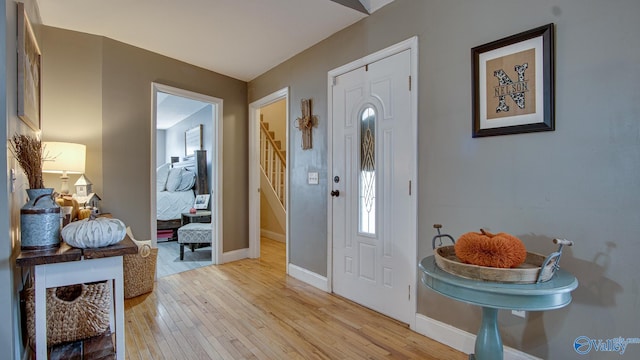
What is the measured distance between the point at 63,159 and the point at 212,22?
171 centimetres

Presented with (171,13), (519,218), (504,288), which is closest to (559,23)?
(519,218)

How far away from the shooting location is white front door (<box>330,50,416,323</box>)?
2340 mm

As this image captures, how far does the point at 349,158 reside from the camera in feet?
9.27

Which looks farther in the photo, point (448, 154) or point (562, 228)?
point (448, 154)

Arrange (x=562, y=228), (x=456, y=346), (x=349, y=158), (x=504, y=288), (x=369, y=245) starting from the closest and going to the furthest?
(x=504, y=288) < (x=562, y=228) < (x=456, y=346) < (x=369, y=245) < (x=349, y=158)

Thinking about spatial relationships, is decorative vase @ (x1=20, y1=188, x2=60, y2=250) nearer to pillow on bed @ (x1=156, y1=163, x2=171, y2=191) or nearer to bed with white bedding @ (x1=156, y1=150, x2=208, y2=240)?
bed with white bedding @ (x1=156, y1=150, x2=208, y2=240)

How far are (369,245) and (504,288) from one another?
1.52 meters

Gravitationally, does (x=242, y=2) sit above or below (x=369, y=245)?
above

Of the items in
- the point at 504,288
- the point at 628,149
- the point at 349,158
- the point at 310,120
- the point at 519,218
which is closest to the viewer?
the point at 504,288

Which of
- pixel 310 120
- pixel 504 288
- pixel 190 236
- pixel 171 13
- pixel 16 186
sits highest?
pixel 171 13

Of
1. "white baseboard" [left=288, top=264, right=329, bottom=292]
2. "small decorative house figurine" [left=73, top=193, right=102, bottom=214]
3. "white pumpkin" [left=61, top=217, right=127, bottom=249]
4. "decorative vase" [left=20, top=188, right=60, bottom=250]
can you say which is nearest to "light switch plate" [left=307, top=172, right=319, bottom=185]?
"white baseboard" [left=288, top=264, right=329, bottom=292]

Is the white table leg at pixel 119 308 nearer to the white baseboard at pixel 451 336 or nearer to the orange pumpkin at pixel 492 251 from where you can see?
the orange pumpkin at pixel 492 251

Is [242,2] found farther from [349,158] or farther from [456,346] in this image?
[456,346]

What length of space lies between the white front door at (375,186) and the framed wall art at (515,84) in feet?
1.69
